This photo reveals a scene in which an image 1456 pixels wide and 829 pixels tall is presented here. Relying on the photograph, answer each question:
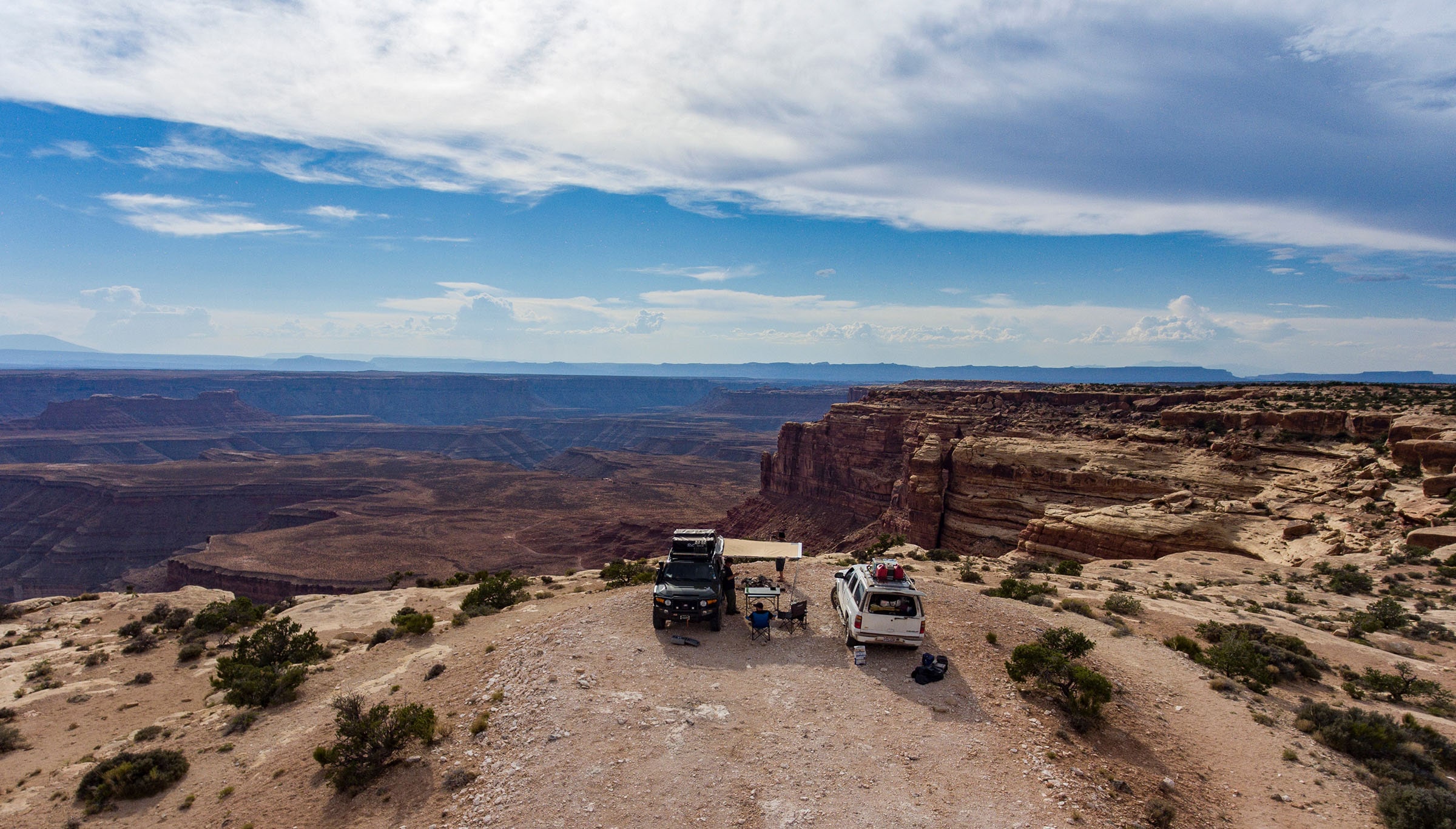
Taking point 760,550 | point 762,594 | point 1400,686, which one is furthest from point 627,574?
point 1400,686

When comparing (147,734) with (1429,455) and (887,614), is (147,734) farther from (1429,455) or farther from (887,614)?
(1429,455)

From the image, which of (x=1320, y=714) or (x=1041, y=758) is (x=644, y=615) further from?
(x=1320, y=714)

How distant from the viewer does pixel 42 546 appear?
7550 centimetres

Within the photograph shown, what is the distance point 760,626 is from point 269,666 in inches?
518

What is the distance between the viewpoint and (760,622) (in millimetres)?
15375

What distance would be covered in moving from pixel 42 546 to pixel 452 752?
103419 mm

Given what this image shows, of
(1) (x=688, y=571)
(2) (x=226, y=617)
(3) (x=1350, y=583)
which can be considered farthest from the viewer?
(2) (x=226, y=617)

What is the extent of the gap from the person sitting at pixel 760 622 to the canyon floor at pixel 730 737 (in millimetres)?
456

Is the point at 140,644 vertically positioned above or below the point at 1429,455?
below

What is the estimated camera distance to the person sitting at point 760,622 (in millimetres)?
15367

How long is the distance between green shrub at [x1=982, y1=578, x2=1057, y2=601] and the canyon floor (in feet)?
7.69

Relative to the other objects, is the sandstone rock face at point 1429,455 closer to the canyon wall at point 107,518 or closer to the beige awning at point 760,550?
the beige awning at point 760,550

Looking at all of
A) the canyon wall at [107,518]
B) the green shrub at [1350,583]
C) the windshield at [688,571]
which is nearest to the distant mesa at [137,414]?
the canyon wall at [107,518]

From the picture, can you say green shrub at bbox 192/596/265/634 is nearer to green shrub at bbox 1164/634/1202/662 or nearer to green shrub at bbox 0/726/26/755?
green shrub at bbox 0/726/26/755
